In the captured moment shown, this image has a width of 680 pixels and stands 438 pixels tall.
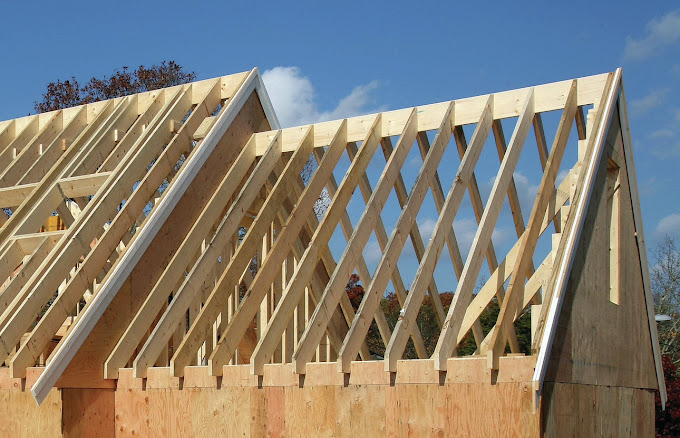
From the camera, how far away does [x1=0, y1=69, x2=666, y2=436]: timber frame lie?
694 centimetres

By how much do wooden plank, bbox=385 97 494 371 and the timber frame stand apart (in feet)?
0.06

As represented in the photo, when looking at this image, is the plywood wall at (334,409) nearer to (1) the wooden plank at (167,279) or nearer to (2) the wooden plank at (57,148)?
(1) the wooden plank at (167,279)

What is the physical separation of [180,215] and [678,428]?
10.6 metres

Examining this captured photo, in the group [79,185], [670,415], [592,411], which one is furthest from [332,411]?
[670,415]

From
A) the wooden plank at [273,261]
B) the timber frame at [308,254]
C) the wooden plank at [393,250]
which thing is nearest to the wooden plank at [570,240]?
the timber frame at [308,254]

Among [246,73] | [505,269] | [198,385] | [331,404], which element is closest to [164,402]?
[198,385]

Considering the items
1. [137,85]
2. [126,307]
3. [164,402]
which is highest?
[137,85]

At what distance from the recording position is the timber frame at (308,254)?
22.8 ft

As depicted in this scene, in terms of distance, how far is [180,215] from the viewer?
9414 mm

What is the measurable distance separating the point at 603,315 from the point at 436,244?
5.26ft

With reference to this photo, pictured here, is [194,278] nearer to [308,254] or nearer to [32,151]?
[308,254]

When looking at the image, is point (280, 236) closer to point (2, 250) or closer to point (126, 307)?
point (126, 307)

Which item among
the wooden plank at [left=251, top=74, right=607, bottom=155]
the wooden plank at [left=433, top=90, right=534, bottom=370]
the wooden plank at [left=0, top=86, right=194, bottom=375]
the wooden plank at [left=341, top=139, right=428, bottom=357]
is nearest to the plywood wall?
the wooden plank at [left=433, top=90, right=534, bottom=370]

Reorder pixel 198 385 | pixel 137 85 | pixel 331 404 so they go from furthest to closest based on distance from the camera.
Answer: pixel 137 85, pixel 198 385, pixel 331 404
